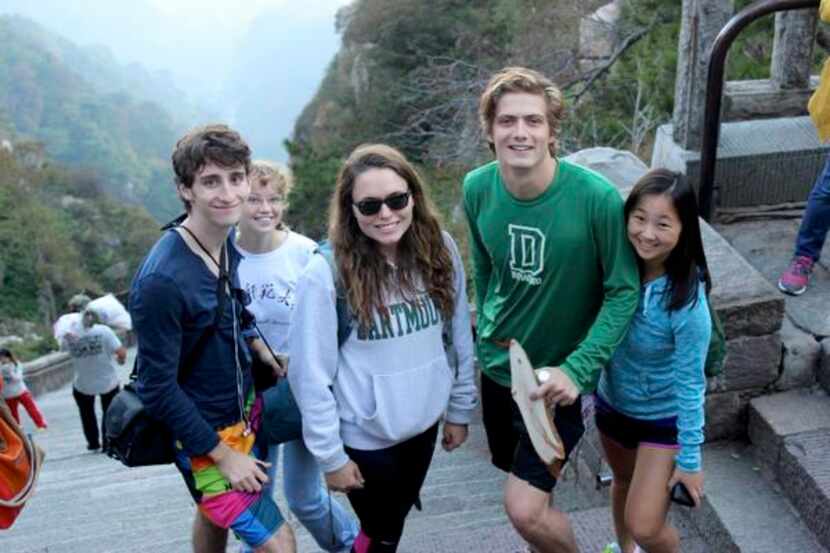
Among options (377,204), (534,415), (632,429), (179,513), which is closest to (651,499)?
(632,429)

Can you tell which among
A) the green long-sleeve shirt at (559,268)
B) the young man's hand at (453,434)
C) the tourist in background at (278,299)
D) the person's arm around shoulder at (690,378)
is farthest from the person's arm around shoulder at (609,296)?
the tourist in background at (278,299)

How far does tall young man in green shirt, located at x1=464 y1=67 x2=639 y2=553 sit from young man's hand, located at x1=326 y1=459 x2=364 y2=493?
1.49 feet

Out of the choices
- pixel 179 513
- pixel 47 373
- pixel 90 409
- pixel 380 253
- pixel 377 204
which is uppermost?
pixel 377 204

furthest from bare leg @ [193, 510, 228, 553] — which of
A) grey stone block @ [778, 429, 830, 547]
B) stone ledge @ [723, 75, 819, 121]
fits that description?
stone ledge @ [723, 75, 819, 121]

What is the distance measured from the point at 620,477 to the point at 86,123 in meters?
78.3

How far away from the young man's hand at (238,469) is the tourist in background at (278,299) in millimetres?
412

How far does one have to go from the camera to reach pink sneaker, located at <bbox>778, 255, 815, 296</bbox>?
3.27m

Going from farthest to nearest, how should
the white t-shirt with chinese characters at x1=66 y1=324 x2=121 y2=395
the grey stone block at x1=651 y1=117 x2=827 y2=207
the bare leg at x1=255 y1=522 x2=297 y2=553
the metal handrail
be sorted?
the white t-shirt with chinese characters at x1=66 y1=324 x2=121 y2=395 < the grey stone block at x1=651 y1=117 x2=827 y2=207 < the metal handrail < the bare leg at x1=255 y1=522 x2=297 y2=553

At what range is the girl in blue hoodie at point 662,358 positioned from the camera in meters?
2.10

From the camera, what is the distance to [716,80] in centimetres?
333

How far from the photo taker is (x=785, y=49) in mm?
4184

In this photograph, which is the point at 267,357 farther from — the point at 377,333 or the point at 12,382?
the point at 12,382

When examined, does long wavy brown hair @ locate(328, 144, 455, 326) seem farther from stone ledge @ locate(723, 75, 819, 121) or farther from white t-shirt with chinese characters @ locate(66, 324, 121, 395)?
white t-shirt with chinese characters @ locate(66, 324, 121, 395)

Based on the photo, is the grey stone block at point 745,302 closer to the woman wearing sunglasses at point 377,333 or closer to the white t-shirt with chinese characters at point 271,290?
the woman wearing sunglasses at point 377,333
